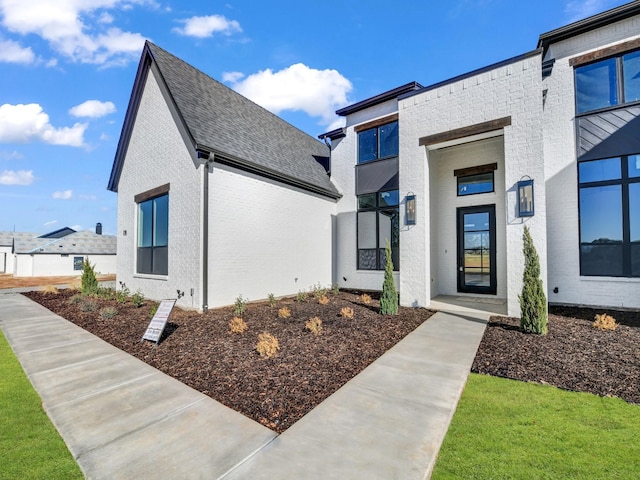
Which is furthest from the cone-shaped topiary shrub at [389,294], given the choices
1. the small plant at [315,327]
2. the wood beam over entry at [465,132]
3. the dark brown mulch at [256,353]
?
the wood beam over entry at [465,132]

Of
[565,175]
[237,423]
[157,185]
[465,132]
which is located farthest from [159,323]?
[565,175]

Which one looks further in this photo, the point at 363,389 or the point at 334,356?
the point at 334,356

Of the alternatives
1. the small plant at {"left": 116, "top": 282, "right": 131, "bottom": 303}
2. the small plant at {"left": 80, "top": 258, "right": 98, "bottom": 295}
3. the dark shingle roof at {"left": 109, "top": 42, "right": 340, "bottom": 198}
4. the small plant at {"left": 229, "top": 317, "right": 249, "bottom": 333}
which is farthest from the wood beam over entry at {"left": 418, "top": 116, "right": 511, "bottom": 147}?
the small plant at {"left": 80, "top": 258, "right": 98, "bottom": 295}

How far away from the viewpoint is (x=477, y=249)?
34.9ft

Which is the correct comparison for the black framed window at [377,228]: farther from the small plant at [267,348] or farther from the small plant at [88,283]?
the small plant at [88,283]

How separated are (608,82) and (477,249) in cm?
590

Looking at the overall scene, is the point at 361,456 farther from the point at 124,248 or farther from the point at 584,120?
the point at 124,248

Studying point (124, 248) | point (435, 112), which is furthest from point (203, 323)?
point (435, 112)

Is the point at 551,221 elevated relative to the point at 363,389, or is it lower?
elevated

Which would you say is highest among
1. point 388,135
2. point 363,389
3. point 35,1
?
point 35,1

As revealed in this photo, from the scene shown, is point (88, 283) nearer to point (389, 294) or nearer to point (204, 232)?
point (204, 232)

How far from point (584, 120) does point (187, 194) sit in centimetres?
1201

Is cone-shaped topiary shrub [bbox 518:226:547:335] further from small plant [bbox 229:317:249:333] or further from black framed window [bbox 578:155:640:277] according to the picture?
small plant [bbox 229:317:249:333]

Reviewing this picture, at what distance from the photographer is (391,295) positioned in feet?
26.5
